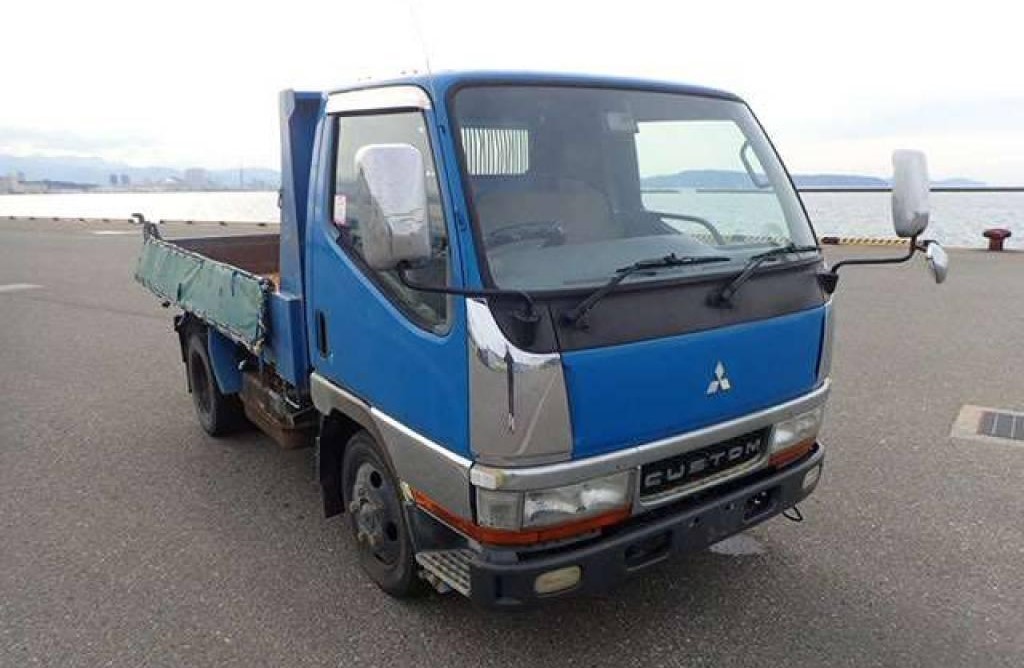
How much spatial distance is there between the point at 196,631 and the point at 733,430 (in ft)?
Answer: 7.28

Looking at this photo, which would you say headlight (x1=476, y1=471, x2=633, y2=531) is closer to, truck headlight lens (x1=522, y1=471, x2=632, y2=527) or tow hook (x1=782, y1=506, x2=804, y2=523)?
truck headlight lens (x1=522, y1=471, x2=632, y2=527)

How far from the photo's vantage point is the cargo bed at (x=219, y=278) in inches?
151

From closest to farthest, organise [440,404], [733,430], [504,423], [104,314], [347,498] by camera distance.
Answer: [504,423]
[440,404]
[733,430]
[347,498]
[104,314]

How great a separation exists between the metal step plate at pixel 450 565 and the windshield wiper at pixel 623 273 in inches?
34.5

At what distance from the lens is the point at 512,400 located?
2336 mm

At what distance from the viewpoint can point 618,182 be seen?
3.18 metres

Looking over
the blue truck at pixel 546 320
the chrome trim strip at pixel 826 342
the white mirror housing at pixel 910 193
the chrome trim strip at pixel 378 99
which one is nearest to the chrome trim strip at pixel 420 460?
the blue truck at pixel 546 320

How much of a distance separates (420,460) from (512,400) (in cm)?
55

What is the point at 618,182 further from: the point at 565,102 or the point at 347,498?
the point at 347,498

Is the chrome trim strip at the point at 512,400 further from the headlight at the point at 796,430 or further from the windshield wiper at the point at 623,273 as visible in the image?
the headlight at the point at 796,430

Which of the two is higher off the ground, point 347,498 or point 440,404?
point 440,404

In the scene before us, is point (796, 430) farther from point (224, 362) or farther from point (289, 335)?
point (224, 362)

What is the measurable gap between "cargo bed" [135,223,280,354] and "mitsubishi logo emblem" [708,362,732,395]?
2157 millimetres

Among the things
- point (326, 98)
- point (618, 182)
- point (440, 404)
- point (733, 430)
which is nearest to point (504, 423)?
point (440, 404)
